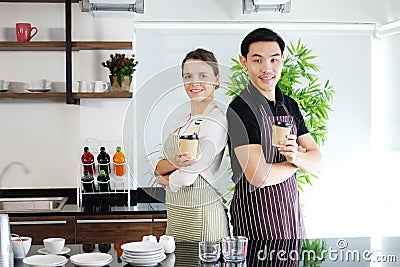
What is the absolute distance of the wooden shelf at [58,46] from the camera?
4.39 m

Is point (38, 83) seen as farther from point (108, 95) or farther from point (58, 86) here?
point (108, 95)

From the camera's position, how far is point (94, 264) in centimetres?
245

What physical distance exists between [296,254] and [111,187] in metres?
2.16

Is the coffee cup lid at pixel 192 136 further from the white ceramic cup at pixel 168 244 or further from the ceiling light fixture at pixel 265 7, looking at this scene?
the ceiling light fixture at pixel 265 7

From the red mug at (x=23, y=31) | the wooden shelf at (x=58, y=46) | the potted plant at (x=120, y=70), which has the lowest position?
the potted plant at (x=120, y=70)

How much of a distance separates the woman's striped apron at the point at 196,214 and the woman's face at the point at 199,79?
35 cm

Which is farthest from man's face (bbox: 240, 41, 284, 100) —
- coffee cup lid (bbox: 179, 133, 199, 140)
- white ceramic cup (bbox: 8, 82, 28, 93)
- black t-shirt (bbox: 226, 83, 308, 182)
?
white ceramic cup (bbox: 8, 82, 28, 93)

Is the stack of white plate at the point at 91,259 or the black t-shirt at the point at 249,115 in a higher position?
the black t-shirt at the point at 249,115

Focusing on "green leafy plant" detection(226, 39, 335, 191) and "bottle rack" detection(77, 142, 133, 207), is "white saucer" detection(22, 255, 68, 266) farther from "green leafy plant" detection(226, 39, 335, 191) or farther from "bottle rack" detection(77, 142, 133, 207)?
"green leafy plant" detection(226, 39, 335, 191)

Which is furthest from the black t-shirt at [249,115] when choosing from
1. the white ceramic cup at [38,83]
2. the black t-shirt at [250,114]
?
the white ceramic cup at [38,83]

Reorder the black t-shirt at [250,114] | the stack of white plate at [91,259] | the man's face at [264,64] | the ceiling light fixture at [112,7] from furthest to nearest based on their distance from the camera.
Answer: the ceiling light fixture at [112,7] < the man's face at [264,64] < the black t-shirt at [250,114] < the stack of white plate at [91,259]

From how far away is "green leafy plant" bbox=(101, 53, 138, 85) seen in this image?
14.3 feet

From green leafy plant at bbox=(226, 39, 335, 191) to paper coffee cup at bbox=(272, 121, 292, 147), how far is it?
1928 millimetres

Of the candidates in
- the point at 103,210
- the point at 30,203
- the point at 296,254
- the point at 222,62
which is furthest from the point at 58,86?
the point at 296,254
